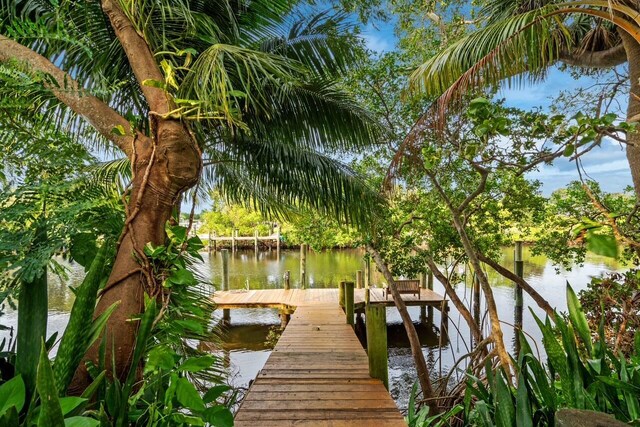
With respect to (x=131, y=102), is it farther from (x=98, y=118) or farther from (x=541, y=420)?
(x=541, y=420)

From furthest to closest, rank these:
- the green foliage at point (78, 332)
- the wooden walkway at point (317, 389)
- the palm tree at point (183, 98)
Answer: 1. the wooden walkway at point (317, 389)
2. the palm tree at point (183, 98)
3. the green foliage at point (78, 332)

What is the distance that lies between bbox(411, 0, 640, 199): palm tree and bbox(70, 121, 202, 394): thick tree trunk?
5.37 ft

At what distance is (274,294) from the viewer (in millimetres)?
8734

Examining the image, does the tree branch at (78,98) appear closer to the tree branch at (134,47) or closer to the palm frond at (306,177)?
the tree branch at (134,47)

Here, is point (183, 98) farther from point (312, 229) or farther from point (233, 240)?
point (233, 240)

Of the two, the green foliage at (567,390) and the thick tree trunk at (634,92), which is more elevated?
the thick tree trunk at (634,92)

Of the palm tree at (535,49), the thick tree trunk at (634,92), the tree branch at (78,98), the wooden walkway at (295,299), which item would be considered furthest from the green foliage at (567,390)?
the wooden walkway at (295,299)

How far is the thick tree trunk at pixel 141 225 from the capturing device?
38.5 inches

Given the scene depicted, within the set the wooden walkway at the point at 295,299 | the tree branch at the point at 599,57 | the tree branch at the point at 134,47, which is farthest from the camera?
the wooden walkway at the point at 295,299

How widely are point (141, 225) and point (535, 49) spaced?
255 cm

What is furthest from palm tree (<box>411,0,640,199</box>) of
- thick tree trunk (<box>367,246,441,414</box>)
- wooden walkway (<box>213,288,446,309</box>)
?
wooden walkway (<box>213,288,446,309</box>)

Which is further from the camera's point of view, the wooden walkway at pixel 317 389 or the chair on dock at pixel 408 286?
the chair on dock at pixel 408 286

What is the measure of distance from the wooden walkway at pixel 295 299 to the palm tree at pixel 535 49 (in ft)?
18.3

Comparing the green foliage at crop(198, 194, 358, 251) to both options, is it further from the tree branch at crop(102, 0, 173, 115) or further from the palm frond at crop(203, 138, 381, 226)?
the tree branch at crop(102, 0, 173, 115)
